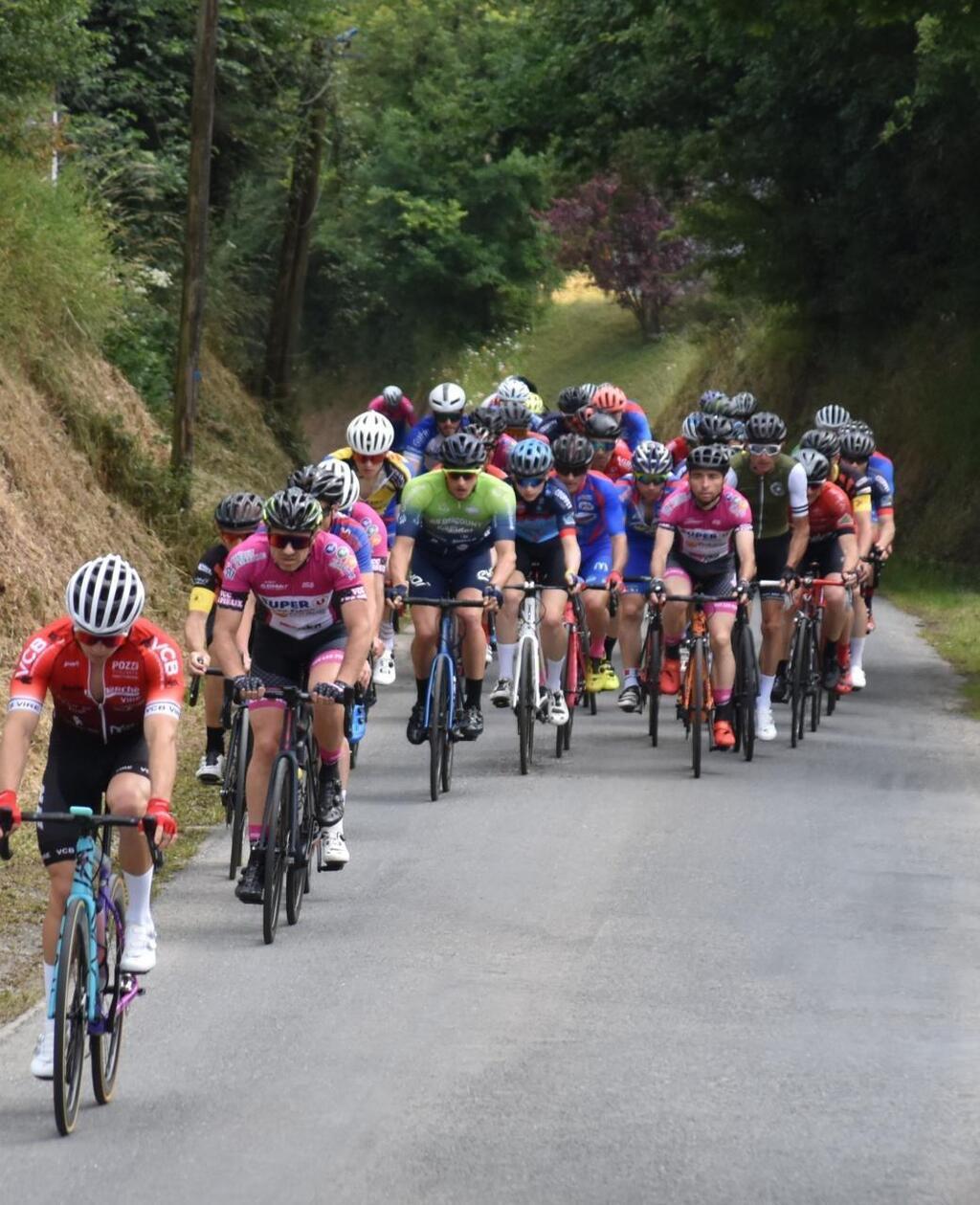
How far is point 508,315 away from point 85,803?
142 feet

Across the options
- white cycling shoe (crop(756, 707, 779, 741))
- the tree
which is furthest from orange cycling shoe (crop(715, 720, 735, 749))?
the tree

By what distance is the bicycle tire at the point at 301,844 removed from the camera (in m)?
10.3

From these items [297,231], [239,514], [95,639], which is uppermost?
[297,231]

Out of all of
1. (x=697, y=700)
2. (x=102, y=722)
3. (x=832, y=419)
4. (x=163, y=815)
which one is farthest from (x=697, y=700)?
(x=163, y=815)

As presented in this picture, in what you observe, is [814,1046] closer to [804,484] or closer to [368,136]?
[804,484]

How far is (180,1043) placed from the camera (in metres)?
8.39

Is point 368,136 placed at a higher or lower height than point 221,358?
higher

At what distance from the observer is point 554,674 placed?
14.9 metres

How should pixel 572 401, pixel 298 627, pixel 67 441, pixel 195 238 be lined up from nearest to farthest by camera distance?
1. pixel 298 627
2. pixel 572 401
3. pixel 67 441
4. pixel 195 238

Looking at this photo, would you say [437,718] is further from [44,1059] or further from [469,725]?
[44,1059]

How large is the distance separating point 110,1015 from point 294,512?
10.6 ft

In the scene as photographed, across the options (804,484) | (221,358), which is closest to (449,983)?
(804,484)

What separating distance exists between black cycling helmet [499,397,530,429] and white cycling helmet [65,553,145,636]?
10474 mm

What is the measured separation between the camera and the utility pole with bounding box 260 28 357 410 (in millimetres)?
34156
